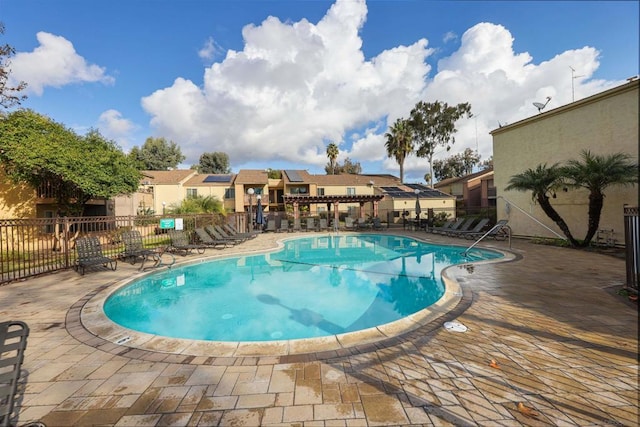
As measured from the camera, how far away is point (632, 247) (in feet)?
17.5

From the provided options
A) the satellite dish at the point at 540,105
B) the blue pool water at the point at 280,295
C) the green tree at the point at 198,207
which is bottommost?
the blue pool water at the point at 280,295

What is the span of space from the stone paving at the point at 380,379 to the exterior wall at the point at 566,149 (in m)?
9.00

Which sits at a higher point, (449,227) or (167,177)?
(167,177)

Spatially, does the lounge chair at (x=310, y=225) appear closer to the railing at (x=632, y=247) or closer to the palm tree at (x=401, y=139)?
the railing at (x=632, y=247)

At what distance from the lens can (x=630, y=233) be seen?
5309 millimetres

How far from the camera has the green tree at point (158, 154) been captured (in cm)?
4291

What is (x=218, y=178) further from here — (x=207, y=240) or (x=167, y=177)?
(x=207, y=240)

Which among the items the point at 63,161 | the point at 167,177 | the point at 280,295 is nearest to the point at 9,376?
the point at 280,295

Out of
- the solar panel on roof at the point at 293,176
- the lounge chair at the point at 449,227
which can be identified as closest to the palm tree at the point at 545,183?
the lounge chair at the point at 449,227

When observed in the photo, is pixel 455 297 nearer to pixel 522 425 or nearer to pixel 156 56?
pixel 522 425

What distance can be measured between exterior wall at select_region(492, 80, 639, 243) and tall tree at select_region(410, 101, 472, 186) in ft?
53.3

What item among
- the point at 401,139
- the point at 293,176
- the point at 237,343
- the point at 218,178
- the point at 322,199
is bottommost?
the point at 237,343

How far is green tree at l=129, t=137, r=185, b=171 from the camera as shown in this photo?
4291 cm

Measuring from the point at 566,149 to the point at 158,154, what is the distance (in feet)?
160
